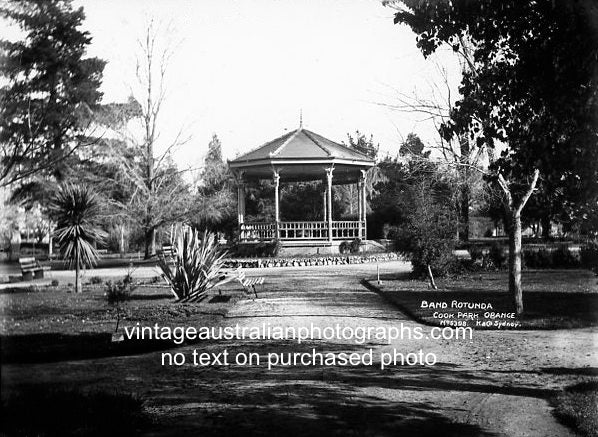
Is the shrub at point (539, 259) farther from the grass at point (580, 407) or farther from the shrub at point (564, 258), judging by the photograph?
the grass at point (580, 407)

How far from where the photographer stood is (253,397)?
5.89m

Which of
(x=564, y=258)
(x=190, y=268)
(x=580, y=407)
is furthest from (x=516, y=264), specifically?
(x=564, y=258)

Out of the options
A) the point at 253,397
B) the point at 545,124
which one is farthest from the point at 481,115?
the point at 253,397

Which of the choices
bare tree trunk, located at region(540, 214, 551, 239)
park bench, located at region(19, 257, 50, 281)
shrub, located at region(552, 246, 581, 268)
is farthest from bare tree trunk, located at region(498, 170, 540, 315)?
park bench, located at region(19, 257, 50, 281)

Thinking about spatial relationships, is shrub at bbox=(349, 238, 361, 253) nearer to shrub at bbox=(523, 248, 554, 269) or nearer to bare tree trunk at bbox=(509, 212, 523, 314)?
shrub at bbox=(523, 248, 554, 269)

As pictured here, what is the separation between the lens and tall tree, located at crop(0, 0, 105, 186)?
6.99 metres

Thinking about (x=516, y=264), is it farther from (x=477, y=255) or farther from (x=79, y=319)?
(x=477, y=255)

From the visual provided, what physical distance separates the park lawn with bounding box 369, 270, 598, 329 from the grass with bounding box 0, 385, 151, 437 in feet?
19.7

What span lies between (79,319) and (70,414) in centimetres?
589

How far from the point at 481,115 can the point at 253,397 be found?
357 centimetres

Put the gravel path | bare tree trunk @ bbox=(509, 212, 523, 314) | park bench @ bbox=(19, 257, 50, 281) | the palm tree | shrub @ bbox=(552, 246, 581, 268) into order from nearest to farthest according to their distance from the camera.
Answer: the gravel path
bare tree trunk @ bbox=(509, 212, 523, 314)
the palm tree
park bench @ bbox=(19, 257, 50, 281)
shrub @ bbox=(552, 246, 581, 268)

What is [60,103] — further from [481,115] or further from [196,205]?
[196,205]

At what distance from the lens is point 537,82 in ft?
16.9

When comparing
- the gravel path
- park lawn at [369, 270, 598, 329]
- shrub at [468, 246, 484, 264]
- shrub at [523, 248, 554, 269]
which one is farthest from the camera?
shrub at [523, 248, 554, 269]
